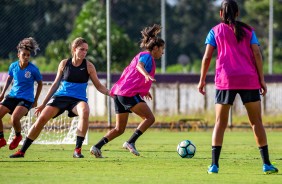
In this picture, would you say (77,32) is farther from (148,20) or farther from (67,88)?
(67,88)

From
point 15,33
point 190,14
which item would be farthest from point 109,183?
point 190,14

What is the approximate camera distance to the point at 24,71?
1567 cm

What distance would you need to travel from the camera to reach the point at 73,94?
Result: 1405cm

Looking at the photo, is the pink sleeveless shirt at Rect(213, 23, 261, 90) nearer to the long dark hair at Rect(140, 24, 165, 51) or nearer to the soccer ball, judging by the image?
the soccer ball

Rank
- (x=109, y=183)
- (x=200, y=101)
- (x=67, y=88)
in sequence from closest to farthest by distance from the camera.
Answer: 1. (x=109, y=183)
2. (x=67, y=88)
3. (x=200, y=101)

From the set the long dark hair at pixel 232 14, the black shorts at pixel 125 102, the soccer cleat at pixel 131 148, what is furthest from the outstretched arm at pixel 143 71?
the long dark hair at pixel 232 14

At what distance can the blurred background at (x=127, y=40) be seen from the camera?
32.0 metres

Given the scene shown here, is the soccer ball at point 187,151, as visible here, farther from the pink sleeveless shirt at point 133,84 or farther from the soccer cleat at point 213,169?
the soccer cleat at point 213,169

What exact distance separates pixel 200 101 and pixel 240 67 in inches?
864

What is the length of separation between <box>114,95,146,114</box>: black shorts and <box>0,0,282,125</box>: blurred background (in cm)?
861

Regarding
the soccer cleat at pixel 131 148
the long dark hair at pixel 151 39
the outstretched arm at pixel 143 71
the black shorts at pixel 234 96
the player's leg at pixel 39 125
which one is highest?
the long dark hair at pixel 151 39

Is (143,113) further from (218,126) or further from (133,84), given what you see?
(218,126)

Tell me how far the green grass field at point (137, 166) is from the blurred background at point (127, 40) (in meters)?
7.21

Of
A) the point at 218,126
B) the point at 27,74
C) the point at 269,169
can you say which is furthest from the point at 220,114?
the point at 27,74
